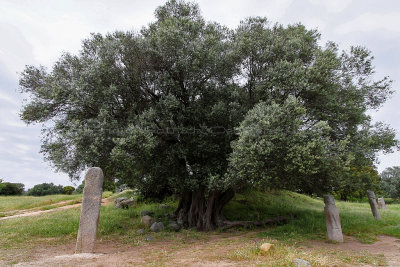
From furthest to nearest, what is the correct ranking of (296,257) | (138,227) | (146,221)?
1. (146,221)
2. (138,227)
3. (296,257)

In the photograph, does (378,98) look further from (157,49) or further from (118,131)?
(118,131)

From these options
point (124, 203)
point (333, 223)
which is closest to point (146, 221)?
point (124, 203)

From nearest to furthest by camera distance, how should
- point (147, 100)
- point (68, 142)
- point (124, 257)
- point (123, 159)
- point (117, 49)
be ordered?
point (124, 257) → point (123, 159) → point (68, 142) → point (117, 49) → point (147, 100)

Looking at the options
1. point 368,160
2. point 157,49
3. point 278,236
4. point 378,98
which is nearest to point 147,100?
point 157,49

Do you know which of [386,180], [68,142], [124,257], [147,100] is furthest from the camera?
Answer: [386,180]

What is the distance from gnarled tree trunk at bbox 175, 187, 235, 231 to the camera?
1508 centimetres

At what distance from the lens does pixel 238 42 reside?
13477mm

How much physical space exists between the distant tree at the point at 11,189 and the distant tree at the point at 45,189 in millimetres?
5041

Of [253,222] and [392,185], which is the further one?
[392,185]

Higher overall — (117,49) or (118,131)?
(117,49)

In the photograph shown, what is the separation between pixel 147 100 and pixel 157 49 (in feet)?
8.97

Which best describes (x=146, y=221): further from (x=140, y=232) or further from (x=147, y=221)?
(x=140, y=232)

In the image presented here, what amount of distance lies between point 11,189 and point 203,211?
43173 millimetres

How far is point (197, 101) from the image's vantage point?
14102 mm
